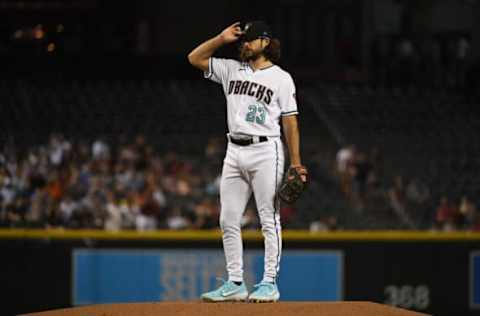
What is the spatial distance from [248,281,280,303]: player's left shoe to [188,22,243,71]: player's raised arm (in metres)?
1.50

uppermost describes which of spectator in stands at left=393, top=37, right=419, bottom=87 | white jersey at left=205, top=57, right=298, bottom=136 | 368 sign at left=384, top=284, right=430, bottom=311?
spectator in stands at left=393, top=37, right=419, bottom=87

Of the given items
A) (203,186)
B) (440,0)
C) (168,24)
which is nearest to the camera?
(203,186)

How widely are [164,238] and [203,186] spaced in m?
2.38

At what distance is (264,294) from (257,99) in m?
1.29

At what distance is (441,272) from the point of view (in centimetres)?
Answer: 1265

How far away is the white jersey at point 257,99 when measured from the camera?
7.43m

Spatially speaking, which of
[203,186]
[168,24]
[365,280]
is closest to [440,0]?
[168,24]

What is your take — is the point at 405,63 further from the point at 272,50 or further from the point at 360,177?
the point at 272,50

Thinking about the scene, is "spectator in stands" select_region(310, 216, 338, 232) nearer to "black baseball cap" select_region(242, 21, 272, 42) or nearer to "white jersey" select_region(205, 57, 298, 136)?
"white jersey" select_region(205, 57, 298, 136)

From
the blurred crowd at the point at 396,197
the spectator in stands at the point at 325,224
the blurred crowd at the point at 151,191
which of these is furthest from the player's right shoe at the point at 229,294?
the blurred crowd at the point at 396,197

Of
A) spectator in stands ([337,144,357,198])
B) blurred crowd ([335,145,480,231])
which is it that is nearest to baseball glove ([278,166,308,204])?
blurred crowd ([335,145,480,231])

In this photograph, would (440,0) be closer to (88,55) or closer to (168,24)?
(168,24)

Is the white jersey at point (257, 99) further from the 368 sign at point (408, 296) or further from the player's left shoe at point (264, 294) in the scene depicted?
the 368 sign at point (408, 296)

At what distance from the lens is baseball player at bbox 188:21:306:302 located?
744 centimetres
